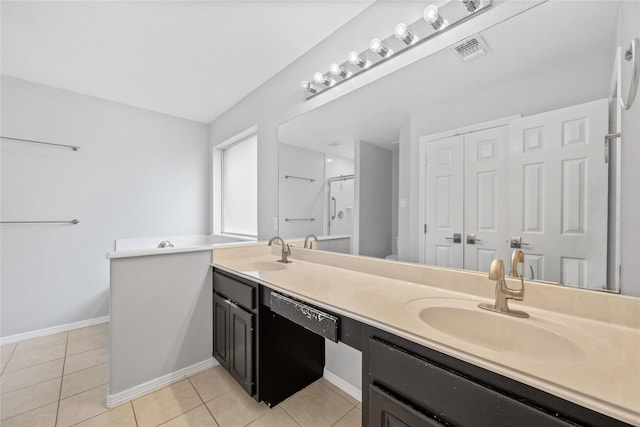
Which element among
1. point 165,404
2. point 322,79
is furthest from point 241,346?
point 322,79

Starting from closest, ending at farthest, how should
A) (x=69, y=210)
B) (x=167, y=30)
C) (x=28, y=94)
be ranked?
(x=167, y=30) → (x=28, y=94) → (x=69, y=210)

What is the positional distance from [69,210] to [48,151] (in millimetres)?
598

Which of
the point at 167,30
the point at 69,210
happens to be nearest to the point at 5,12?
the point at 167,30

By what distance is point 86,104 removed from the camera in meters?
2.71

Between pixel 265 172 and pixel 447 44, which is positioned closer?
pixel 447 44

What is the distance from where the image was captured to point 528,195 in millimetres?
1017

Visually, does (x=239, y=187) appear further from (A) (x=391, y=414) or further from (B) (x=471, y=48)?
(A) (x=391, y=414)

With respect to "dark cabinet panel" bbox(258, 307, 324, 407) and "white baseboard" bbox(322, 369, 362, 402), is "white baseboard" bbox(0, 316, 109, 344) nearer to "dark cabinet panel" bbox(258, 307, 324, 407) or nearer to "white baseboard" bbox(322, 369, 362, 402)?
"dark cabinet panel" bbox(258, 307, 324, 407)

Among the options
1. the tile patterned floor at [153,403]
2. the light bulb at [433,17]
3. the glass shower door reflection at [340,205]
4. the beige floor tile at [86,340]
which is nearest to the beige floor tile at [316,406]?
the tile patterned floor at [153,403]

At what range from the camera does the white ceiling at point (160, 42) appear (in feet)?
5.33

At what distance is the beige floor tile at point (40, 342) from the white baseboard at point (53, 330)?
48mm

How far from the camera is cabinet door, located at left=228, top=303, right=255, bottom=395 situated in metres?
1.53

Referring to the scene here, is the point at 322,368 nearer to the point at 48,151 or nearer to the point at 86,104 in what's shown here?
the point at 48,151

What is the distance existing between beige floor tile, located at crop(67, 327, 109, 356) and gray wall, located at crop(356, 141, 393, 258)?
258 centimetres
